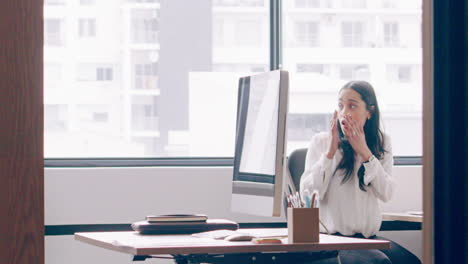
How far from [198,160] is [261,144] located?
4.84 feet

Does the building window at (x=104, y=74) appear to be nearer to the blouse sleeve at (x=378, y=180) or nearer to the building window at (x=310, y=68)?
the building window at (x=310, y=68)

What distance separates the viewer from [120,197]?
345cm

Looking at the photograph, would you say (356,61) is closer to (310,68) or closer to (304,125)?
(310,68)

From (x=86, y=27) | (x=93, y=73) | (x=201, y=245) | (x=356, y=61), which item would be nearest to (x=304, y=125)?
(x=356, y=61)

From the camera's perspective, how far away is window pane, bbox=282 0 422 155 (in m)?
3.78

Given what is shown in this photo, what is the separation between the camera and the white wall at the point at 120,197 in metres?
3.42

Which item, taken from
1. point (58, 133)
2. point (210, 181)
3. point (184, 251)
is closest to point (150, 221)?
point (184, 251)

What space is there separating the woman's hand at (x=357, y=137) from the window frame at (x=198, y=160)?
1.05 meters

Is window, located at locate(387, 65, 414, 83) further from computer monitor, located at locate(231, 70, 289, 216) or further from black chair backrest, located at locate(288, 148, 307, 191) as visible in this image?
computer monitor, located at locate(231, 70, 289, 216)

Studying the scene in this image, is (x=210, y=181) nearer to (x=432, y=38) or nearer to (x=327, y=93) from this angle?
(x=327, y=93)

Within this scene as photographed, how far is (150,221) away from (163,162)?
1.44 m

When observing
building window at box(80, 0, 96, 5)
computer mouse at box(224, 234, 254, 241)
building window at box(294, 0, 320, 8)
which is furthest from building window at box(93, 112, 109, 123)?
computer mouse at box(224, 234, 254, 241)

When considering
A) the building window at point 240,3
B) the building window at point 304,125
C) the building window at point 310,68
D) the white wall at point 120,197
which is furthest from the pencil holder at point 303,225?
the building window at point 240,3

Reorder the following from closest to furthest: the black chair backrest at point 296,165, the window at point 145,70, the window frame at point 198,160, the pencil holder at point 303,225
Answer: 1. the pencil holder at point 303,225
2. the black chair backrest at point 296,165
3. the window frame at point 198,160
4. the window at point 145,70
